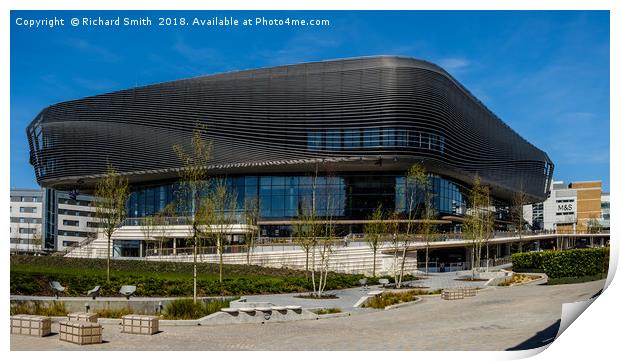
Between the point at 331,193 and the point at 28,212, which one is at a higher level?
the point at 331,193

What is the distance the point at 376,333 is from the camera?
21031 mm

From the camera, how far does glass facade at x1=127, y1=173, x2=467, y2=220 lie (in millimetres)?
72875

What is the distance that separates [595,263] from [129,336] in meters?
26.4

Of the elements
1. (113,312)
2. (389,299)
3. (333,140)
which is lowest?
(389,299)

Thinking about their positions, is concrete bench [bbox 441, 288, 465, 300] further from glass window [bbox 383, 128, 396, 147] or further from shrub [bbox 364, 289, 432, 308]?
glass window [bbox 383, 128, 396, 147]

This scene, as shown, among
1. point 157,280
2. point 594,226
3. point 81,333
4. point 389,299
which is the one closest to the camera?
point 81,333

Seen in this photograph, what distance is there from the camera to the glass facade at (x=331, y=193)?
239ft

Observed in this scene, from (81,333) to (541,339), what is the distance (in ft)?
44.5

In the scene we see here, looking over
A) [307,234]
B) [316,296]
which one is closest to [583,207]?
Answer: [307,234]

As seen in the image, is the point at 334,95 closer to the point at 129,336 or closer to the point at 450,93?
the point at 450,93

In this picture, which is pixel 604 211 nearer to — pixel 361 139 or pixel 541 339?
pixel 361 139

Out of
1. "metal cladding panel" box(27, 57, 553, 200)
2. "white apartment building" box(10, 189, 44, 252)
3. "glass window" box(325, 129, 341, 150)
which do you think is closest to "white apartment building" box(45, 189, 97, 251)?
"white apartment building" box(10, 189, 44, 252)

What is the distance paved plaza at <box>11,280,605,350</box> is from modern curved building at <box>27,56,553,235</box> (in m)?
41.4

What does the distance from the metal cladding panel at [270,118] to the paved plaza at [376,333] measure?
4350cm
